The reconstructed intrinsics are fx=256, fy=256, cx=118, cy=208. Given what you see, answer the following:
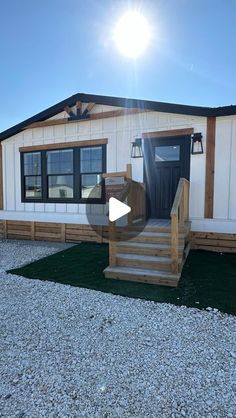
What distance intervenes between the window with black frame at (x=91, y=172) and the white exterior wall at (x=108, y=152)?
0.32 m

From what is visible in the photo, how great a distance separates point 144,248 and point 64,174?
14.1 feet

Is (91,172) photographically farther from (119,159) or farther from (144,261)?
(144,261)

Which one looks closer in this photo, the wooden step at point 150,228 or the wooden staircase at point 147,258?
the wooden staircase at point 147,258

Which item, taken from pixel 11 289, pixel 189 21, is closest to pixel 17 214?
pixel 11 289

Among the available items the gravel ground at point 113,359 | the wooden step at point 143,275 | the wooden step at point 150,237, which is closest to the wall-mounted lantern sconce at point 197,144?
the wooden step at point 150,237

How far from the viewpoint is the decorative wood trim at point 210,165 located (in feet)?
19.9

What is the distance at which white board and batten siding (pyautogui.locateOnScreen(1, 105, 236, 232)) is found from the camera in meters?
6.01

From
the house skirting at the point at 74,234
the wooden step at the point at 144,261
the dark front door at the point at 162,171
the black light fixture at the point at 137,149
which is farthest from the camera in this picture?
the black light fixture at the point at 137,149

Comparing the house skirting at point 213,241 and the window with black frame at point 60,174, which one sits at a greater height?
the window with black frame at point 60,174

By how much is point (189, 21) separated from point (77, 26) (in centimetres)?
286

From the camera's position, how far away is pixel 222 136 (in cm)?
599

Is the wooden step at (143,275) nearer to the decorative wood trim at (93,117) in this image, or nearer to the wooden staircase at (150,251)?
the wooden staircase at (150,251)

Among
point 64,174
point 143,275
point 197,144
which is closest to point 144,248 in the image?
point 143,275

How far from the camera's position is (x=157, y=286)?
13.8 feet
